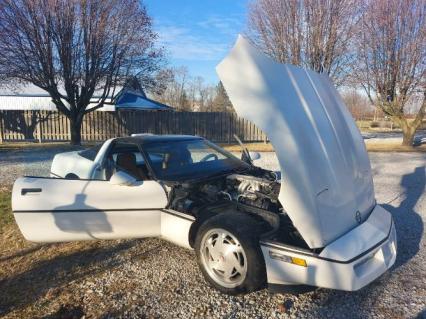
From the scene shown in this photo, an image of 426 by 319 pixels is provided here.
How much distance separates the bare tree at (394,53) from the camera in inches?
590

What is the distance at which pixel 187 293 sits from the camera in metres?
3.30

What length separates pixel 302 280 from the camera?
9.44ft

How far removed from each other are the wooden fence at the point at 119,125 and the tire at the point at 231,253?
52.5 feet

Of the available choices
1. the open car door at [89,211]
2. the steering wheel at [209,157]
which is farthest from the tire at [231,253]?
the steering wheel at [209,157]

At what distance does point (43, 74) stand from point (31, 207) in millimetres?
13148

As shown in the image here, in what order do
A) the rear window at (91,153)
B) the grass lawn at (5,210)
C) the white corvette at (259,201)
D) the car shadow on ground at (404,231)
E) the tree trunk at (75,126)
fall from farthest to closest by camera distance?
1. the tree trunk at (75,126)
2. the grass lawn at (5,210)
3. the rear window at (91,153)
4. the car shadow on ground at (404,231)
5. the white corvette at (259,201)

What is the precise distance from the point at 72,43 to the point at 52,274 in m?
13.7

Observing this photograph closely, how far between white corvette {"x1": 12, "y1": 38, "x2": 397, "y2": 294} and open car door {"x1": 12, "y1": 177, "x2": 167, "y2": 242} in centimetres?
1

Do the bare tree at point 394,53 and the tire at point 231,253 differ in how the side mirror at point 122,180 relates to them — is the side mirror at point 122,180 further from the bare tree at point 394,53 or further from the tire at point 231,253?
the bare tree at point 394,53

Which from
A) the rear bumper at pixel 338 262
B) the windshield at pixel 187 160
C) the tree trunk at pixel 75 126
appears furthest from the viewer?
the tree trunk at pixel 75 126

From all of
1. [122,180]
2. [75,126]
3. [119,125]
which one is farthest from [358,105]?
[122,180]

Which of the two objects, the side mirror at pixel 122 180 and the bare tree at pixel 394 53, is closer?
the side mirror at pixel 122 180

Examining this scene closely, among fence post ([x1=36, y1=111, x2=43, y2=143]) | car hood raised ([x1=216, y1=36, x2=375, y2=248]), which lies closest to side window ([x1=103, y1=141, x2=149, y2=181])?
car hood raised ([x1=216, y1=36, x2=375, y2=248])

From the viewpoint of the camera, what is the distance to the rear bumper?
2.79m
